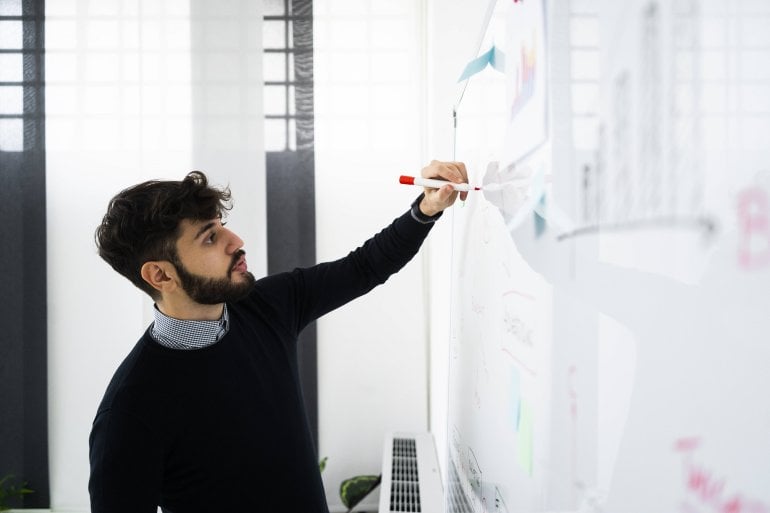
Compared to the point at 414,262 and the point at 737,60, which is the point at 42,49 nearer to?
the point at 414,262

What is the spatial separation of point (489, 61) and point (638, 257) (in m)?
0.49

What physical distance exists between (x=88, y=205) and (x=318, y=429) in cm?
124

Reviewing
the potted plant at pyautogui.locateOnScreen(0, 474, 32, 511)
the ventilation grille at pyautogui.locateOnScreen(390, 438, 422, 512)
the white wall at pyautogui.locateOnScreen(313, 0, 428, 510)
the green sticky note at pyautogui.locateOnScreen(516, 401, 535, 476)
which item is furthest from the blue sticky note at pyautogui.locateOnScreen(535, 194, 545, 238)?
the potted plant at pyautogui.locateOnScreen(0, 474, 32, 511)

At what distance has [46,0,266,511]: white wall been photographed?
5.81 feet

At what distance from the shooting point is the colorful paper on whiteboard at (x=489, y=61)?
59 cm

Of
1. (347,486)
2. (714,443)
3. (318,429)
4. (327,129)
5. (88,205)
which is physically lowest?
(347,486)

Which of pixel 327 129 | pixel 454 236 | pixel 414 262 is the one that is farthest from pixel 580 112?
pixel 327 129

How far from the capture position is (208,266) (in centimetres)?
87

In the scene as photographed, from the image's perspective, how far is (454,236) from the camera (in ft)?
3.34

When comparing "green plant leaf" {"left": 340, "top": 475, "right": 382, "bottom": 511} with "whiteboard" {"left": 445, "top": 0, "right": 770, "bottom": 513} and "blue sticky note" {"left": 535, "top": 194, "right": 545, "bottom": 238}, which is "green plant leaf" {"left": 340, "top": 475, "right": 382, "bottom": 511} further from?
"blue sticky note" {"left": 535, "top": 194, "right": 545, "bottom": 238}

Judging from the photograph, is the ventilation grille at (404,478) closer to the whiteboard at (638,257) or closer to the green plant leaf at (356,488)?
the green plant leaf at (356,488)

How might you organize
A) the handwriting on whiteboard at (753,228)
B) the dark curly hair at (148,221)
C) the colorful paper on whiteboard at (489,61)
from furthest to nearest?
1. the dark curly hair at (148,221)
2. the colorful paper on whiteboard at (489,61)
3. the handwriting on whiteboard at (753,228)

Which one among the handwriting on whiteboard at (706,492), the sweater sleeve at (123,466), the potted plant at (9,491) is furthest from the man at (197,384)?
the potted plant at (9,491)

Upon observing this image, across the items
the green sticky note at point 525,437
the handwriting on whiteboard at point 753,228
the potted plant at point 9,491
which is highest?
the handwriting on whiteboard at point 753,228
